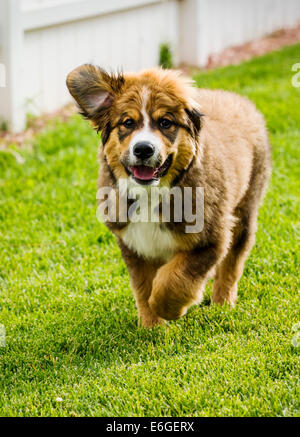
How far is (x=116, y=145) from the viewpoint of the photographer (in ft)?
13.0

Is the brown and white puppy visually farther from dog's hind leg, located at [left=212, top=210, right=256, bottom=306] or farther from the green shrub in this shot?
the green shrub

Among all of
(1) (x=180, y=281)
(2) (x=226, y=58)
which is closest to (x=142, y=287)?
(1) (x=180, y=281)

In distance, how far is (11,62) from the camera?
751 centimetres

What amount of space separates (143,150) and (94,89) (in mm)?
562

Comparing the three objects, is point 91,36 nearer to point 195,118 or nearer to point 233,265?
point 233,265

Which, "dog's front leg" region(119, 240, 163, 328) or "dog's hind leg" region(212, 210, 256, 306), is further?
"dog's hind leg" region(212, 210, 256, 306)

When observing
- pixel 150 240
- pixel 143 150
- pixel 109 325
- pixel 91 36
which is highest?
pixel 91 36

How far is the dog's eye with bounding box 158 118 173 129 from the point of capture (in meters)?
3.85

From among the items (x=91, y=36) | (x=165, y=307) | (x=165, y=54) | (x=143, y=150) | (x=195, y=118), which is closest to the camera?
(x=143, y=150)

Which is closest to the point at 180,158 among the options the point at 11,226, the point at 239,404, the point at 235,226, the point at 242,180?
the point at 242,180

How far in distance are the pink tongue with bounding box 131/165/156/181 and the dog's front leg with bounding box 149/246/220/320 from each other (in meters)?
0.55

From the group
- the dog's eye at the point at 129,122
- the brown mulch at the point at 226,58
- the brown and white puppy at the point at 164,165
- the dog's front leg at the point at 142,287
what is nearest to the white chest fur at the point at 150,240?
the brown and white puppy at the point at 164,165

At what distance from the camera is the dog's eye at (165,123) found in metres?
3.85

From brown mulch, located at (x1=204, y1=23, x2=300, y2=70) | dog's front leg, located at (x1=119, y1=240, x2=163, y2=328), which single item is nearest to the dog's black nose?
dog's front leg, located at (x1=119, y1=240, x2=163, y2=328)
